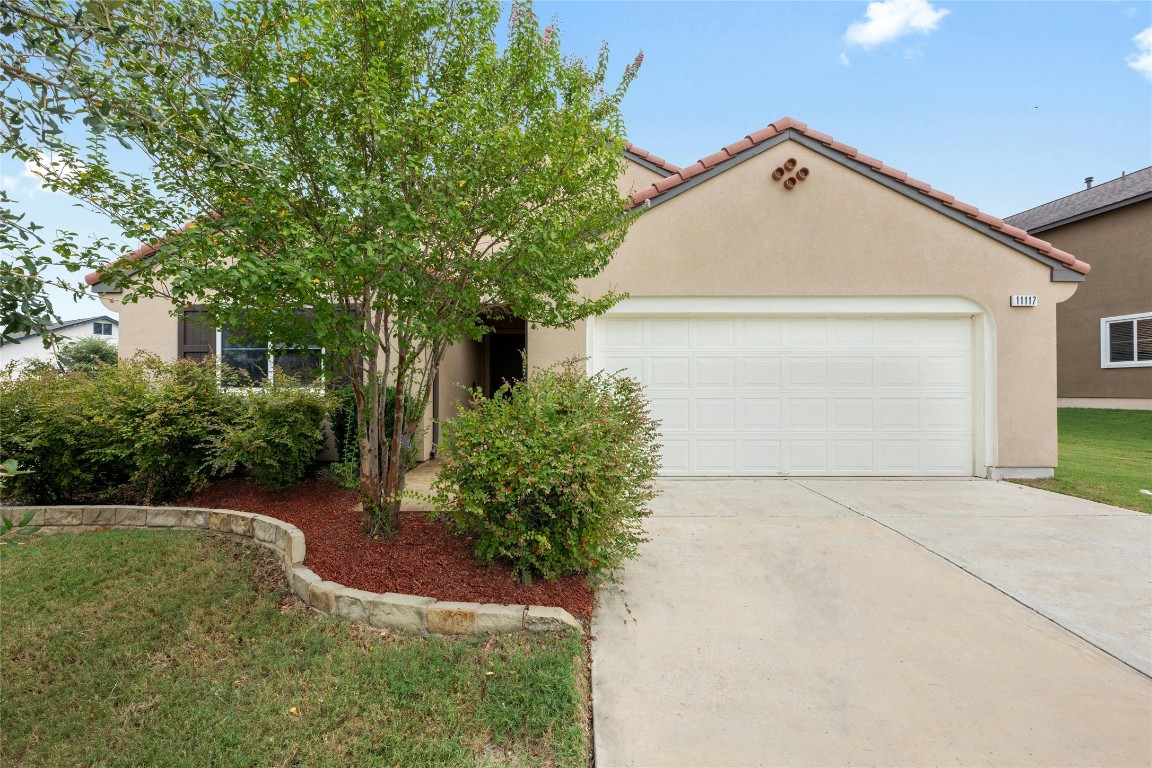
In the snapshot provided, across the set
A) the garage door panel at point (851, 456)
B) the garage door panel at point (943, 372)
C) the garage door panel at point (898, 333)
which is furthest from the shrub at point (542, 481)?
the garage door panel at point (943, 372)

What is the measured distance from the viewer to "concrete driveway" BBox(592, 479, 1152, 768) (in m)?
2.32

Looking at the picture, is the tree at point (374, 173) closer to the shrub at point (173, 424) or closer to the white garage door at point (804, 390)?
the shrub at point (173, 424)

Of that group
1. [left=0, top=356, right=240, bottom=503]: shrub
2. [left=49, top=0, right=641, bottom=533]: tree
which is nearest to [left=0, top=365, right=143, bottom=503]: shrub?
[left=0, top=356, right=240, bottom=503]: shrub

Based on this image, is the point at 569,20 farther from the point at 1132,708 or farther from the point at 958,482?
the point at 958,482

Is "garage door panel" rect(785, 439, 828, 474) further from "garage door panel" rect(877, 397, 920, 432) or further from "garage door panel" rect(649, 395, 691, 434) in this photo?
"garage door panel" rect(649, 395, 691, 434)

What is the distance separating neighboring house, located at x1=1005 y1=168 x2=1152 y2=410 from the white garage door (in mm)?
10978

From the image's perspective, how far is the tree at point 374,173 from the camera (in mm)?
3014

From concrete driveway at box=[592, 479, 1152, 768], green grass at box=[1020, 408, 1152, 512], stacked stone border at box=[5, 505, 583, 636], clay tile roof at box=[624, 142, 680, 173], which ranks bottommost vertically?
concrete driveway at box=[592, 479, 1152, 768]

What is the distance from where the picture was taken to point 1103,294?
14227 mm

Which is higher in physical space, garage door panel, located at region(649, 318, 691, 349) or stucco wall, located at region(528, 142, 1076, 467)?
stucco wall, located at region(528, 142, 1076, 467)

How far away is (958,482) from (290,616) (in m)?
8.07

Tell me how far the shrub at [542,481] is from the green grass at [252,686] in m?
0.62

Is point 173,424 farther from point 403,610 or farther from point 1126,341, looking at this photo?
point 1126,341

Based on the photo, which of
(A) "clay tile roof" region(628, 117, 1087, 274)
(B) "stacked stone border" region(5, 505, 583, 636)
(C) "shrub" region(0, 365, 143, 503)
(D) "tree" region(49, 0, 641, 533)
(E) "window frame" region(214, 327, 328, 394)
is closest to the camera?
(B) "stacked stone border" region(5, 505, 583, 636)
